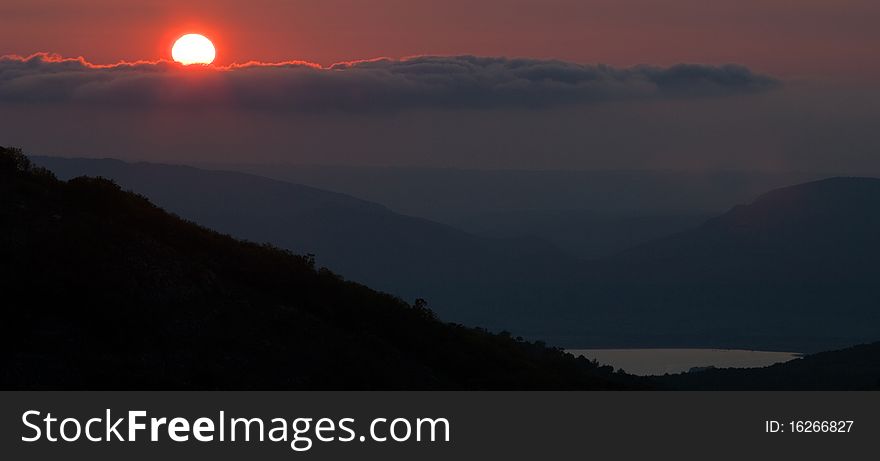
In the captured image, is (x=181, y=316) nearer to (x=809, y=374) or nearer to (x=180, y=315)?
(x=180, y=315)

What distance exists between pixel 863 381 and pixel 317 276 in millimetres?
76568

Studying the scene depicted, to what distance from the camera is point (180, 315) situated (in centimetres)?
5078

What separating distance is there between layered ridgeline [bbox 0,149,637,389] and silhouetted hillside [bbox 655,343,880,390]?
54.2 m

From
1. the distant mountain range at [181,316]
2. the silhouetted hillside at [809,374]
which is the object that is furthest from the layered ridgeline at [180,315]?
the silhouetted hillside at [809,374]

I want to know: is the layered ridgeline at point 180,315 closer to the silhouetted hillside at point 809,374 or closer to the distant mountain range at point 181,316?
the distant mountain range at point 181,316

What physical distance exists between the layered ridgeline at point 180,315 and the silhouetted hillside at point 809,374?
5416 cm

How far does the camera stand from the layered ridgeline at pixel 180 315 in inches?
1832

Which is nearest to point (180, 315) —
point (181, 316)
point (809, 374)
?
point (181, 316)

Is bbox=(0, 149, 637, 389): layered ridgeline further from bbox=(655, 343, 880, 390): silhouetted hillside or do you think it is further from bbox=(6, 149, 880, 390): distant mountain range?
bbox=(655, 343, 880, 390): silhouetted hillside

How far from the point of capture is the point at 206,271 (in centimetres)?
5541
